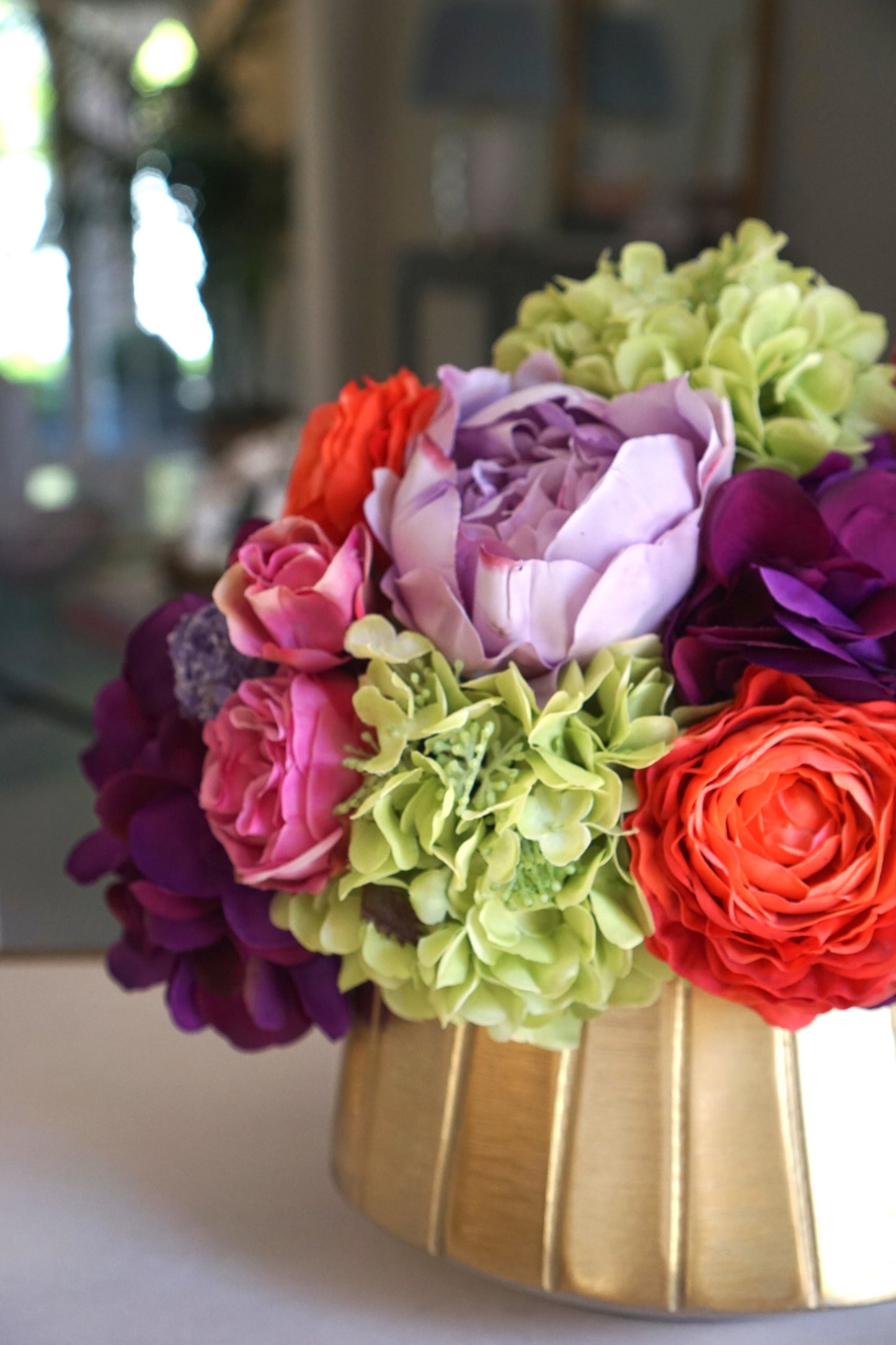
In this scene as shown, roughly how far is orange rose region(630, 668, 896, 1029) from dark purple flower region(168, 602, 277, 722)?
144 millimetres

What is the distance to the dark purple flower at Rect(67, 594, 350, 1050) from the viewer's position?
0.44m

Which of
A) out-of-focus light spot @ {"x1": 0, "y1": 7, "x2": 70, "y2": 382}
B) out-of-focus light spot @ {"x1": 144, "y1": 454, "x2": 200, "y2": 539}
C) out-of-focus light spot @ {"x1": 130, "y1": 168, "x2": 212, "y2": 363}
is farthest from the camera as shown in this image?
out-of-focus light spot @ {"x1": 144, "y1": 454, "x2": 200, "y2": 539}

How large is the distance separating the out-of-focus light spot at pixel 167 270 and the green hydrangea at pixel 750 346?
4.09m

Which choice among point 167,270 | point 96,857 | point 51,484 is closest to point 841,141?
point 96,857

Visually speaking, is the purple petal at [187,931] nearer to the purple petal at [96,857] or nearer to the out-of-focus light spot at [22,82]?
the purple petal at [96,857]

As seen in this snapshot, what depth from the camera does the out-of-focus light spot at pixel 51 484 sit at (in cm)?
471

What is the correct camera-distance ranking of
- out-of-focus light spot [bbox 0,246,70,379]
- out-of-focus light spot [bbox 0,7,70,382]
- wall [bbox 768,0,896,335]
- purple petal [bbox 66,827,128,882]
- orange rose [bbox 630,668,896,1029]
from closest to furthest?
orange rose [bbox 630,668,896,1029], purple petal [bbox 66,827,128,882], wall [bbox 768,0,896,335], out-of-focus light spot [bbox 0,7,70,382], out-of-focus light spot [bbox 0,246,70,379]

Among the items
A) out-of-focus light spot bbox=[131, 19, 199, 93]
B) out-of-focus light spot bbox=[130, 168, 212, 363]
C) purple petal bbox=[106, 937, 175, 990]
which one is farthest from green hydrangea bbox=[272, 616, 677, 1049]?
out-of-focus light spot bbox=[131, 19, 199, 93]

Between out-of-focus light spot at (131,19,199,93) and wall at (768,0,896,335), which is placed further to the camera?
out-of-focus light spot at (131,19,199,93)

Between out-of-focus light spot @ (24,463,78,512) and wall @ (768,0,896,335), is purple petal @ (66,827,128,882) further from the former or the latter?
out-of-focus light spot @ (24,463,78,512)

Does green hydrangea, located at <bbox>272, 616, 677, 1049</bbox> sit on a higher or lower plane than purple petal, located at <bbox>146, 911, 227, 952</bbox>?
higher

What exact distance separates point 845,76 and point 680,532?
2603 mm

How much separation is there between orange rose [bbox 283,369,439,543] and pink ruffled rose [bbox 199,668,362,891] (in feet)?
0.20

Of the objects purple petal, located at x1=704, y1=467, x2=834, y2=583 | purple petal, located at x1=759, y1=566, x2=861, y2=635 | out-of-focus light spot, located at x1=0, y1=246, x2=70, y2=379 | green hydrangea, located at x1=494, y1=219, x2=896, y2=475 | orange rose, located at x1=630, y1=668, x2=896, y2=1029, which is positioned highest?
green hydrangea, located at x1=494, y1=219, x2=896, y2=475
